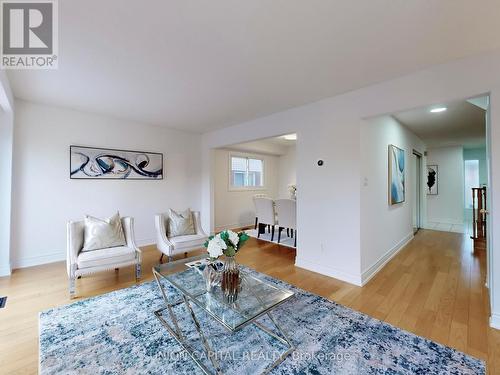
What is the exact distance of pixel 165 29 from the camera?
1802 millimetres

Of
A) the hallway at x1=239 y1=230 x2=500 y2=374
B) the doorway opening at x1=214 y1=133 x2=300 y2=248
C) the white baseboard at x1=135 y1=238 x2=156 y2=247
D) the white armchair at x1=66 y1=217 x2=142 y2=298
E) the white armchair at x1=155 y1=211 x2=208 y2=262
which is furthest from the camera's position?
the doorway opening at x1=214 y1=133 x2=300 y2=248

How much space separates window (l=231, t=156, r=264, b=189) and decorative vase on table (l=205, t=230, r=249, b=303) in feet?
15.3

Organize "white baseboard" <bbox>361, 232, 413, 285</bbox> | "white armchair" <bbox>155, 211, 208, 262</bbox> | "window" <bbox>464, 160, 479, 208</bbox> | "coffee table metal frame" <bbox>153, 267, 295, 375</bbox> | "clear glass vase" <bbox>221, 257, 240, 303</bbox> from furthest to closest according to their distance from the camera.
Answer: "window" <bbox>464, 160, 479, 208</bbox>
"white armchair" <bbox>155, 211, 208, 262</bbox>
"white baseboard" <bbox>361, 232, 413, 285</bbox>
"clear glass vase" <bbox>221, 257, 240, 303</bbox>
"coffee table metal frame" <bbox>153, 267, 295, 375</bbox>

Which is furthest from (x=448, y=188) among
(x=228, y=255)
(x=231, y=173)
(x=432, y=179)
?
(x=228, y=255)

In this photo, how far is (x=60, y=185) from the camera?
12.2ft

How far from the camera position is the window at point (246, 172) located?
6.62 meters

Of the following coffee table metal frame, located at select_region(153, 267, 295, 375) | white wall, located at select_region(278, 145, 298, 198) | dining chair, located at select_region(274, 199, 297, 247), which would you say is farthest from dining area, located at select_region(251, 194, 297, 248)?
coffee table metal frame, located at select_region(153, 267, 295, 375)

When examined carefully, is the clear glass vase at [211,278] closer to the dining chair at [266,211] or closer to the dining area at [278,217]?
the dining area at [278,217]

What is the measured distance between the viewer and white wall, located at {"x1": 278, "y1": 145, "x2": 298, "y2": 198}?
24.3 ft

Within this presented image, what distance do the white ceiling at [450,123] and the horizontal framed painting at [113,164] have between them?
14.9 feet

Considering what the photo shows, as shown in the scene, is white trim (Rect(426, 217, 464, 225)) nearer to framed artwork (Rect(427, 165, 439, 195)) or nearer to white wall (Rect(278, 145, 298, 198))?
framed artwork (Rect(427, 165, 439, 195))

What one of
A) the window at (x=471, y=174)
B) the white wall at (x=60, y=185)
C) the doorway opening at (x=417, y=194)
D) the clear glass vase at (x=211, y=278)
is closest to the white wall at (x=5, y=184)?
the white wall at (x=60, y=185)

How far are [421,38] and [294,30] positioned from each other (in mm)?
1074

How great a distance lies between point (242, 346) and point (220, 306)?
392mm
